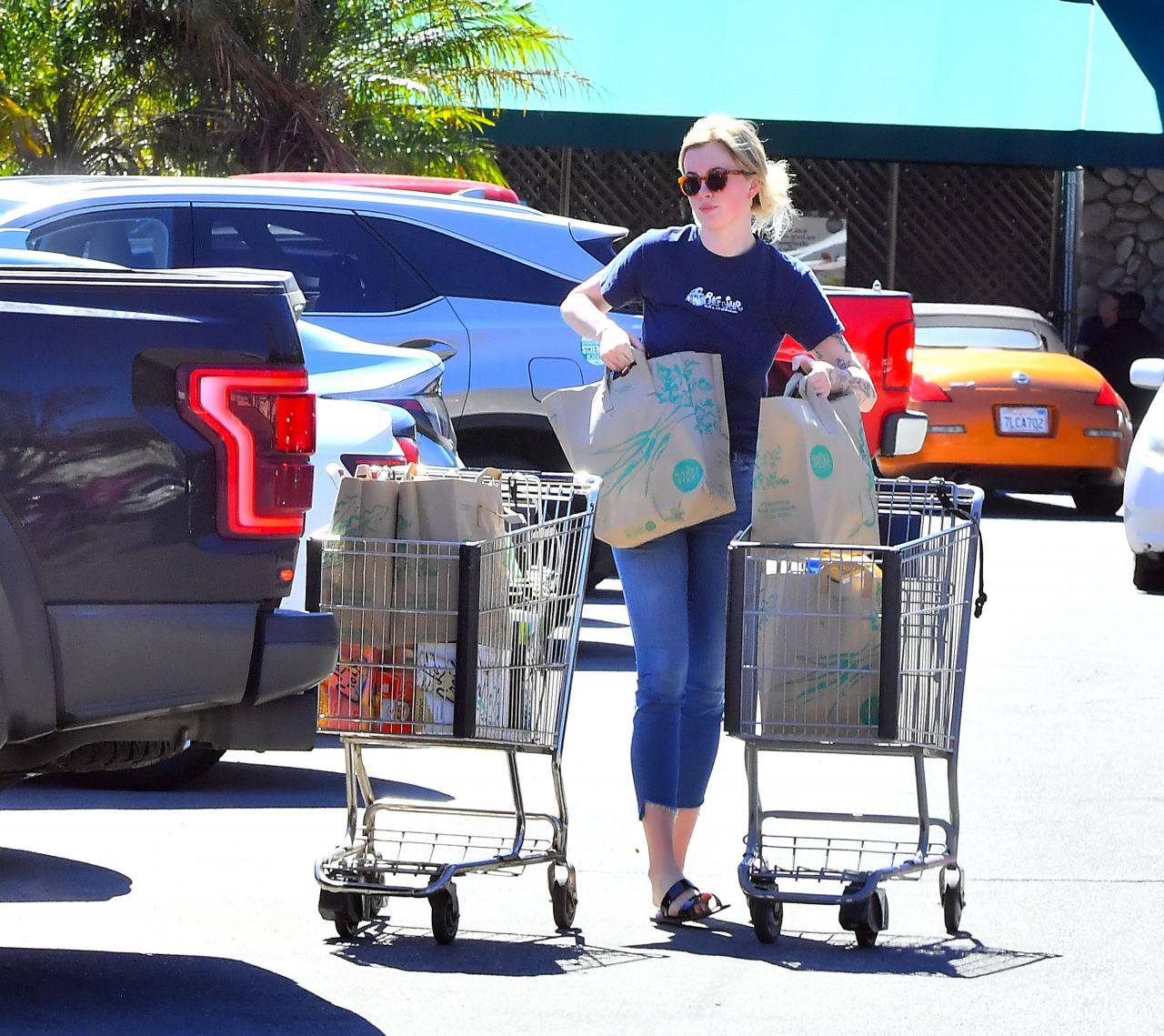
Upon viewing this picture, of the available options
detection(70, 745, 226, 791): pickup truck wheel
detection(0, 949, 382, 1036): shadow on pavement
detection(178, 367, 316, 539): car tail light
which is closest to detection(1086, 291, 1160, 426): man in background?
detection(70, 745, 226, 791): pickup truck wheel

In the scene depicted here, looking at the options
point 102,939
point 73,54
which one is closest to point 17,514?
point 102,939

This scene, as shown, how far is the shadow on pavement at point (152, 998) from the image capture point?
4469mm

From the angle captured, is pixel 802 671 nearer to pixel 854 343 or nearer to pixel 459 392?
pixel 459 392

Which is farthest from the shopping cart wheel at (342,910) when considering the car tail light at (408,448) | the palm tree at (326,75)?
the palm tree at (326,75)

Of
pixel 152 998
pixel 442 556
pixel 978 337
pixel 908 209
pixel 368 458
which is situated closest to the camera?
pixel 152 998

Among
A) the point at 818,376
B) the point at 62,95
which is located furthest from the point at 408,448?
the point at 62,95

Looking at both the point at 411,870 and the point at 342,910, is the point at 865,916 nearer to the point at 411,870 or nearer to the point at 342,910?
the point at 411,870

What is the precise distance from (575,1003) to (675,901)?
0.70 meters

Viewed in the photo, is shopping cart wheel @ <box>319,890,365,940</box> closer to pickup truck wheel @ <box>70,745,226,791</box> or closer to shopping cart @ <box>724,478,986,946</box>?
shopping cart @ <box>724,478,986,946</box>

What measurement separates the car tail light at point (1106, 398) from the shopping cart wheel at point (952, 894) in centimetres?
1175

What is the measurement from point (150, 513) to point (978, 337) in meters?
14.5

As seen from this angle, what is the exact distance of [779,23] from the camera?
73.6 ft

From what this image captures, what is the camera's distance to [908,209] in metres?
24.9

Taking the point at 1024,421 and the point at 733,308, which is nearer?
the point at 733,308
